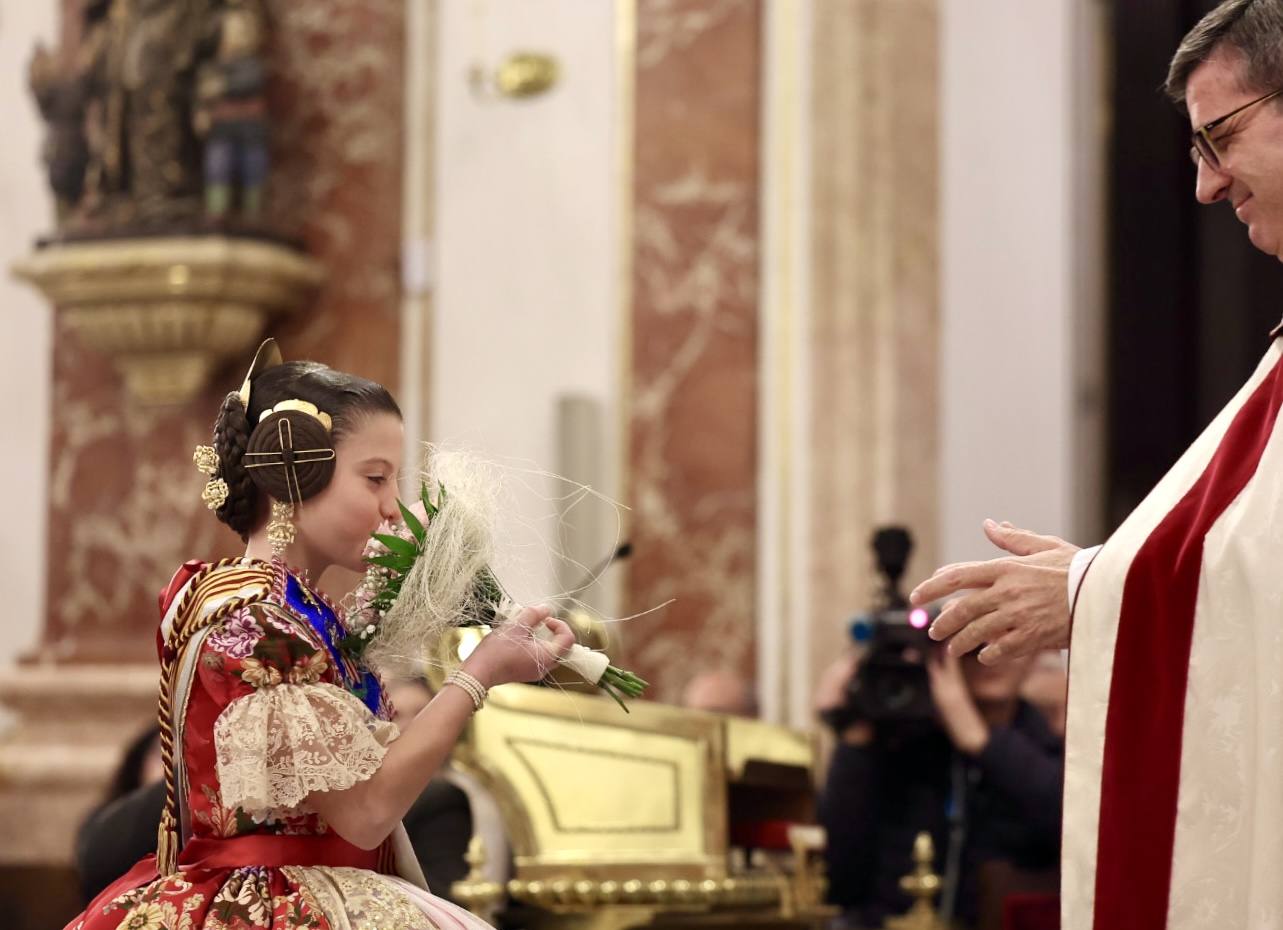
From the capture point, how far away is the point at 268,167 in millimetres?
7727

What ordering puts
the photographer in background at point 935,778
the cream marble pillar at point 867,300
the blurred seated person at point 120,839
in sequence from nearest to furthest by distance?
1. the blurred seated person at point 120,839
2. the photographer in background at point 935,778
3. the cream marble pillar at point 867,300

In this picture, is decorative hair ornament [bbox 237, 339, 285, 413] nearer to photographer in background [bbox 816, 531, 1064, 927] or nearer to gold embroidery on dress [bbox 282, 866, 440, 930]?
gold embroidery on dress [bbox 282, 866, 440, 930]

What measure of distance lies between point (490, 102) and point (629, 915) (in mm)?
3881

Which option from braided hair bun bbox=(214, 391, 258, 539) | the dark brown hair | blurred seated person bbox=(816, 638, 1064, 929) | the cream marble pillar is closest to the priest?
the dark brown hair

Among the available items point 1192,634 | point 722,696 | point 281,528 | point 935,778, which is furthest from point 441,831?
point 1192,634

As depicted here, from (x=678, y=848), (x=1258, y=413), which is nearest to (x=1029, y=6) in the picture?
(x=678, y=848)

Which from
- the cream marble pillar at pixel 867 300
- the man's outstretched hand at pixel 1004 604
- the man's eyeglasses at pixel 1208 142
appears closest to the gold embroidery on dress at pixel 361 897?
the man's outstretched hand at pixel 1004 604

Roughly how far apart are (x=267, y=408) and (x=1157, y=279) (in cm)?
547

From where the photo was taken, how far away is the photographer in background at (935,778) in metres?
4.96

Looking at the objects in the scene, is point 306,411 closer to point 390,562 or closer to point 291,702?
point 390,562

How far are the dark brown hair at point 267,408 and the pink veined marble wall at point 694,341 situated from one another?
4164 mm

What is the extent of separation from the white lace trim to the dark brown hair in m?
0.34

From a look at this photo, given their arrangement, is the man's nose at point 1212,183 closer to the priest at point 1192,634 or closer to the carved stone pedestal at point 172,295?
the priest at point 1192,634

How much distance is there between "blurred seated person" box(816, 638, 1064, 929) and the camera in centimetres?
497
